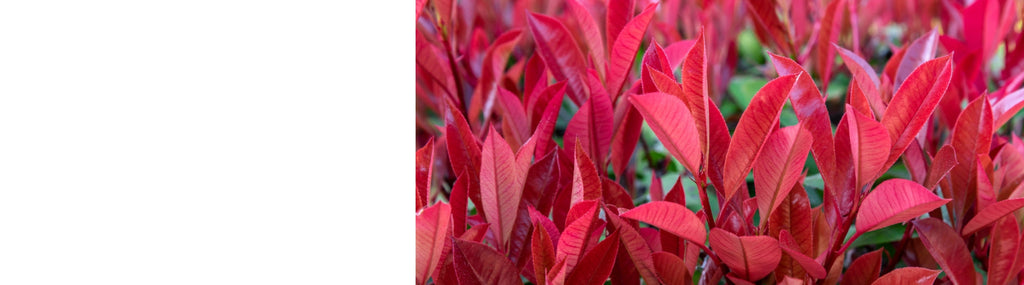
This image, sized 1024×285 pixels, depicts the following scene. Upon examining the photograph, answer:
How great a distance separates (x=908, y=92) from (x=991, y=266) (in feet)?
0.70

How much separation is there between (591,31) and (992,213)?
14.9 inches

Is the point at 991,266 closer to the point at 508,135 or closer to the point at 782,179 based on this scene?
the point at 782,179

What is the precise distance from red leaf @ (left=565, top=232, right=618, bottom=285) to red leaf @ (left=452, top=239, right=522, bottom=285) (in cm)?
5

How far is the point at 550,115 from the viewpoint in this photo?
26.7 inches

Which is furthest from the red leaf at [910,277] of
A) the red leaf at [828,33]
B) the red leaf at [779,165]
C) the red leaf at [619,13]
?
the red leaf at [828,33]

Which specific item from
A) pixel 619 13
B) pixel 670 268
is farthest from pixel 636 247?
pixel 619 13

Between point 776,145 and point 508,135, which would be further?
point 508,135

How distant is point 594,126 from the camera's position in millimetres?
697

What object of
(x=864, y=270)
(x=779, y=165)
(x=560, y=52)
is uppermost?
(x=560, y=52)

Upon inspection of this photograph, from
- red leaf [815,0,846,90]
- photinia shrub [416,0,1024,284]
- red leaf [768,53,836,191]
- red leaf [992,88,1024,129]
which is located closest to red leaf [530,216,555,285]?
photinia shrub [416,0,1024,284]
